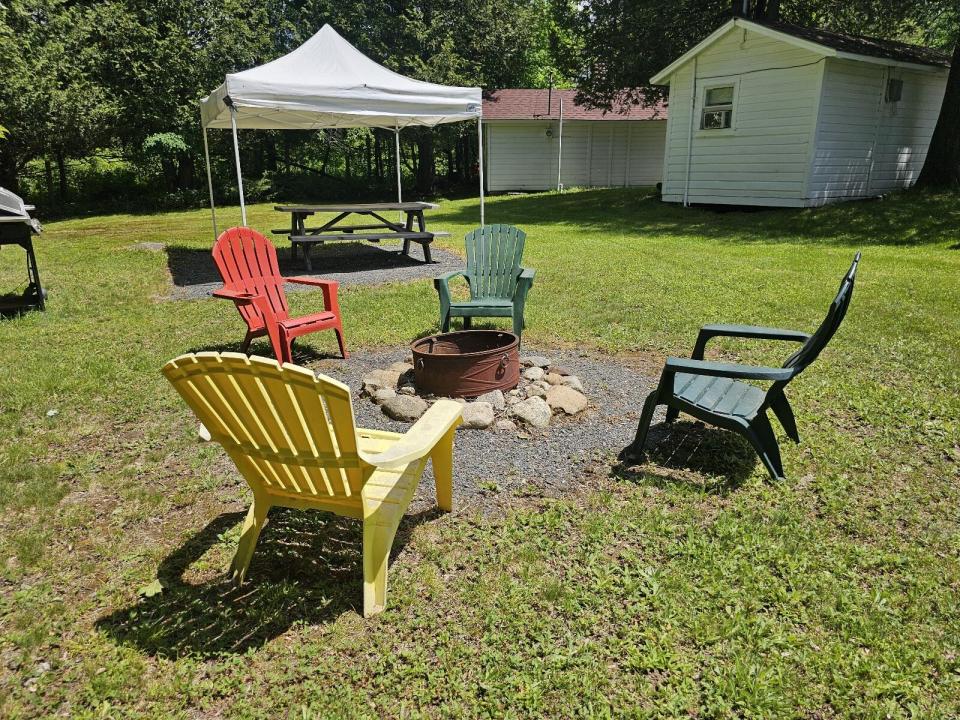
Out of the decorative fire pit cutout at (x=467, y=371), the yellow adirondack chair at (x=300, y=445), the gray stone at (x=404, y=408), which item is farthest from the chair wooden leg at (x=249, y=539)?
the decorative fire pit cutout at (x=467, y=371)

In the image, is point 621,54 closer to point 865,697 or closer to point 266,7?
point 266,7

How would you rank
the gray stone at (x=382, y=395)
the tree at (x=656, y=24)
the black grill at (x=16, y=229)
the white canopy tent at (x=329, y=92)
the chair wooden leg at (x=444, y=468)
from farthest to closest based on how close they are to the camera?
the tree at (x=656, y=24)
the white canopy tent at (x=329, y=92)
the black grill at (x=16, y=229)
the gray stone at (x=382, y=395)
the chair wooden leg at (x=444, y=468)

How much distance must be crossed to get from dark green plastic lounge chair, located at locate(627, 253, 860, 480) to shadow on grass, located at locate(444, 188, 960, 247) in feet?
27.3

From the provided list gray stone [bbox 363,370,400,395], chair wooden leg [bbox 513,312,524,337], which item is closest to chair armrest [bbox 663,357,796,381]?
gray stone [bbox 363,370,400,395]

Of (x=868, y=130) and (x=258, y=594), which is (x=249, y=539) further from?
(x=868, y=130)

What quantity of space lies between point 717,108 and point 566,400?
12648mm

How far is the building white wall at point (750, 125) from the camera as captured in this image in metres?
12.9

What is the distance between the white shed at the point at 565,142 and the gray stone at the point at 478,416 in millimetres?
20554

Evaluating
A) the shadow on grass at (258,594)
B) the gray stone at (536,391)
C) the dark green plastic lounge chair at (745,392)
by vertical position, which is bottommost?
the shadow on grass at (258,594)

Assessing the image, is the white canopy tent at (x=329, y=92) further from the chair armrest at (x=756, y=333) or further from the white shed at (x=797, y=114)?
the white shed at (x=797, y=114)

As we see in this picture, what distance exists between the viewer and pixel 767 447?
330cm

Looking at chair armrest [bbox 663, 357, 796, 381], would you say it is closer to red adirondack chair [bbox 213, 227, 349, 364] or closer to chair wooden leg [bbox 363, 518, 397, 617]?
chair wooden leg [bbox 363, 518, 397, 617]

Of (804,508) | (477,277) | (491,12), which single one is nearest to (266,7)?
(491,12)

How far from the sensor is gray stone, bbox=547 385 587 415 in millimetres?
4121
